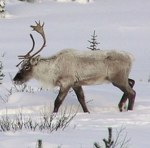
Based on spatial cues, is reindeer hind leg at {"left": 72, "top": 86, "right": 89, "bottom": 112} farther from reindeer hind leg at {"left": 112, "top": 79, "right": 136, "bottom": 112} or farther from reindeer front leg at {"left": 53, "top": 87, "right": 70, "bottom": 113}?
reindeer hind leg at {"left": 112, "top": 79, "right": 136, "bottom": 112}

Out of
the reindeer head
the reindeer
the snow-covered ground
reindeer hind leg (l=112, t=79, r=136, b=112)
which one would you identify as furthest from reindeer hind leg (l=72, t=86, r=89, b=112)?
the reindeer head

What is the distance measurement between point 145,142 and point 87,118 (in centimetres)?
232

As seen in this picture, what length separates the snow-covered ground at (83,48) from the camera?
5898mm

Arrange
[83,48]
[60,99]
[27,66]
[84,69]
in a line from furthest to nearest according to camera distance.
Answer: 1. [83,48]
2. [27,66]
3. [84,69]
4. [60,99]

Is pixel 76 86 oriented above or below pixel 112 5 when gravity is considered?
above

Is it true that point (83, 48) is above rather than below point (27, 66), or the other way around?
below

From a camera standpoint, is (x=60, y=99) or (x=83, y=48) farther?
(x=83, y=48)

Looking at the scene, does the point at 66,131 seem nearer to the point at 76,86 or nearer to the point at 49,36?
the point at 76,86

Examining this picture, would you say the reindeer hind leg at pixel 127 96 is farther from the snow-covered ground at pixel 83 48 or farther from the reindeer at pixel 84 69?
the snow-covered ground at pixel 83 48

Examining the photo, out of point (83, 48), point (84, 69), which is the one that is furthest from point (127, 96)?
point (83, 48)

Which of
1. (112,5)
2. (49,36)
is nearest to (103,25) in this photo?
(49,36)

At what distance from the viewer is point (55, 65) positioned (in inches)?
357

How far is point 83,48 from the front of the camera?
23.8m

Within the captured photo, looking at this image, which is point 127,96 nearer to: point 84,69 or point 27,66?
point 84,69
